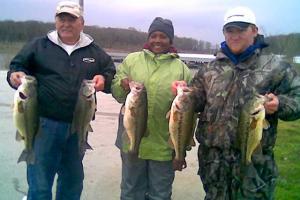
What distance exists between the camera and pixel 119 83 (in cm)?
486

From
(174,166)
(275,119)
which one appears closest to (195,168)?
(174,166)

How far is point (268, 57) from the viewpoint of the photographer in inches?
166

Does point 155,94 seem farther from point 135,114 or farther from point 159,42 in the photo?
point 159,42

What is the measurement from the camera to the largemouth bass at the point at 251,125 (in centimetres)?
383

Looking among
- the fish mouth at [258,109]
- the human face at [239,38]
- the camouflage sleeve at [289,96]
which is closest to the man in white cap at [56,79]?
the human face at [239,38]

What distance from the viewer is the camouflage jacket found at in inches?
162

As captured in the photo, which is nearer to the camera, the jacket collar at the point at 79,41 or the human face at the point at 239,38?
the human face at the point at 239,38

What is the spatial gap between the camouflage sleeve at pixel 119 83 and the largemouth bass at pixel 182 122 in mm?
688

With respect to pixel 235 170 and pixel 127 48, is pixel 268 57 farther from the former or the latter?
pixel 127 48

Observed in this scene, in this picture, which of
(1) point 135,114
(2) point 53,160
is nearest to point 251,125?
(1) point 135,114

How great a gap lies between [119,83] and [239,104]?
4.61 feet

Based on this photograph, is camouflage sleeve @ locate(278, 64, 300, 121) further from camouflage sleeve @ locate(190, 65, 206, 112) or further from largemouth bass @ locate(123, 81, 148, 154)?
largemouth bass @ locate(123, 81, 148, 154)

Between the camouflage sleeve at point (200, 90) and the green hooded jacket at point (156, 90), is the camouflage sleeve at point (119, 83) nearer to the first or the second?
the green hooded jacket at point (156, 90)

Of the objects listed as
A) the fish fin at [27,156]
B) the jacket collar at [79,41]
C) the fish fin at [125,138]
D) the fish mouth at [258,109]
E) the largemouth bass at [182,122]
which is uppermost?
the jacket collar at [79,41]
